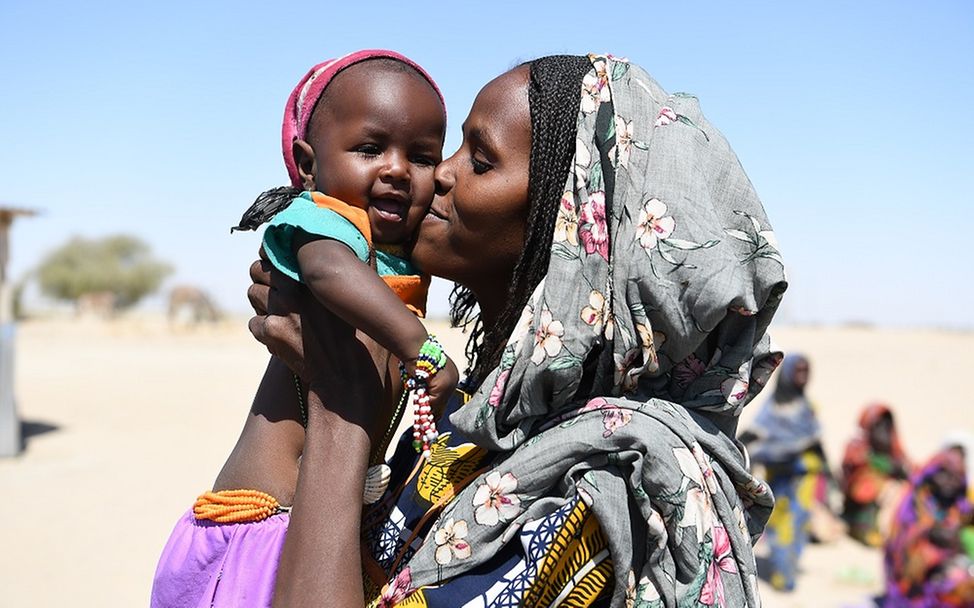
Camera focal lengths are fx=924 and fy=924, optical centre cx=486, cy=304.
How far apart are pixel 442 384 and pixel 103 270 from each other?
204ft

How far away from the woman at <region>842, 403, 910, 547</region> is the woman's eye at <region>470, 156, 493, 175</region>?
10.1m

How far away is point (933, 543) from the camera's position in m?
6.96

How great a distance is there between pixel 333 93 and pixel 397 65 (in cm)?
18

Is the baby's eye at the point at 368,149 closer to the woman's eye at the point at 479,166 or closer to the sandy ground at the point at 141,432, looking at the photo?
the woman's eye at the point at 479,166

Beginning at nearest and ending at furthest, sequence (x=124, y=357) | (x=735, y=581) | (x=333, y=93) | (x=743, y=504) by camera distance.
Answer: (x=735, y=581) → (x=743, y=504) → (x=333, y=93) → (x=124, y=357)

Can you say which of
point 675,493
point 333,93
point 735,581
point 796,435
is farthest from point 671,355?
point 796,435

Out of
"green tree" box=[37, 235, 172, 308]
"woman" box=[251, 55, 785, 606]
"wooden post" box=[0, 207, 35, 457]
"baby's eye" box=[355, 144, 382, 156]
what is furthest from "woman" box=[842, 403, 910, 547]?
"green tree" box=[37, 235, 172, 308]

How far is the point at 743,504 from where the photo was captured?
2.11m

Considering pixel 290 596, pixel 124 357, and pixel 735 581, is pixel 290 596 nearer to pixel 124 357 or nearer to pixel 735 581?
pixel 735 581

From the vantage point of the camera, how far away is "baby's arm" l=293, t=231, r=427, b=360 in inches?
75.0

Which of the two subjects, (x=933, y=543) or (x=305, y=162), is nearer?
(x=305, y=162)

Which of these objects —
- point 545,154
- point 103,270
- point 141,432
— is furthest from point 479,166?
point 103,270

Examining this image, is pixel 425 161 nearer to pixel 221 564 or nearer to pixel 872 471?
pixel 221 564

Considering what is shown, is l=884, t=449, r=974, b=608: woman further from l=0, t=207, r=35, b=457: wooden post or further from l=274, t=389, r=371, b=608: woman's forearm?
l=0, t=207, r=35, b=457: wooden post
